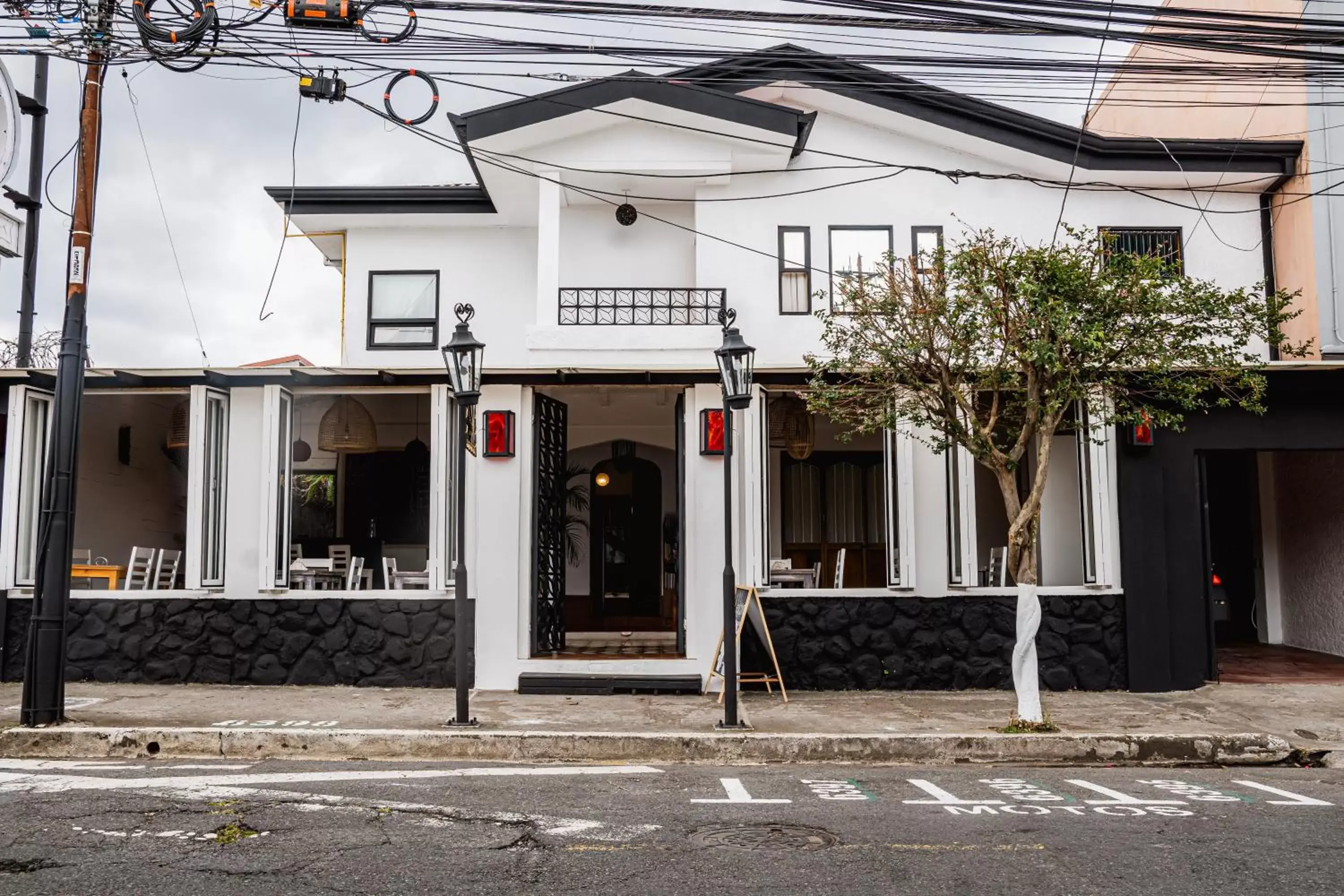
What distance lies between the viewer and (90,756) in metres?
8.66

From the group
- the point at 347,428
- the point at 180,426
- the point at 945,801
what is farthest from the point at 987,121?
the point at 180,426

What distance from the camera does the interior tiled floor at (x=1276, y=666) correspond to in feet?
40.2

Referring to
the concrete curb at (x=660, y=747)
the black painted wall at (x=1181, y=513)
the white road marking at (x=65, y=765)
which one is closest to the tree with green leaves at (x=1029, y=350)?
the concrete curb at (x=660, y=747)

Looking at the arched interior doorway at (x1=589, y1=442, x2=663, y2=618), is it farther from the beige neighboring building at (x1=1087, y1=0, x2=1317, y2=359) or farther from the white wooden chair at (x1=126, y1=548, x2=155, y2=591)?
the beige neighboring building at (x1=1087, y1=0, x2=1317, y2=359)

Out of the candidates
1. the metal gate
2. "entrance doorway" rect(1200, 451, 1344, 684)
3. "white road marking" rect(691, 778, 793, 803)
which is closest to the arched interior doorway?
the metal gate

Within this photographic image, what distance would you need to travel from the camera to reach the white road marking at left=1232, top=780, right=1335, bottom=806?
6.88 m

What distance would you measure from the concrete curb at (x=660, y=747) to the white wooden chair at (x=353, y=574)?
4171 millimetres

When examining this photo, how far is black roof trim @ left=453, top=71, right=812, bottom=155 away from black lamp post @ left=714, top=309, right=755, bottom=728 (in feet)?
17.4

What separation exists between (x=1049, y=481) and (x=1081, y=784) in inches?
283

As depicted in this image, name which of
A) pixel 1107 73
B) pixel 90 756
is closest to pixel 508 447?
pixel 90 756

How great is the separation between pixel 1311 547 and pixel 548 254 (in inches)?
436

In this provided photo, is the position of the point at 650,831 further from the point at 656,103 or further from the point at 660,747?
the point at 656,103

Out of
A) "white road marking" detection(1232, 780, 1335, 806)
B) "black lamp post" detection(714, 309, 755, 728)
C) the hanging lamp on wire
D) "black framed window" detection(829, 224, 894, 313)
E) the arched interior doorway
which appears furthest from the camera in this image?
the arched interior doorway

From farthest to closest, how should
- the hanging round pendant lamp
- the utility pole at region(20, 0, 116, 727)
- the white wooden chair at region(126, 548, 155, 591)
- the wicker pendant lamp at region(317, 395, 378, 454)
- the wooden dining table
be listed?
the hanging round pendant lamp
the wicker pendant lamp at region(317, 395, 378, 454)
the white wooden chair at region(126, 548, 155, 591)
the wooden dining table
the utility pole at region(20, 0, 116, 727)
